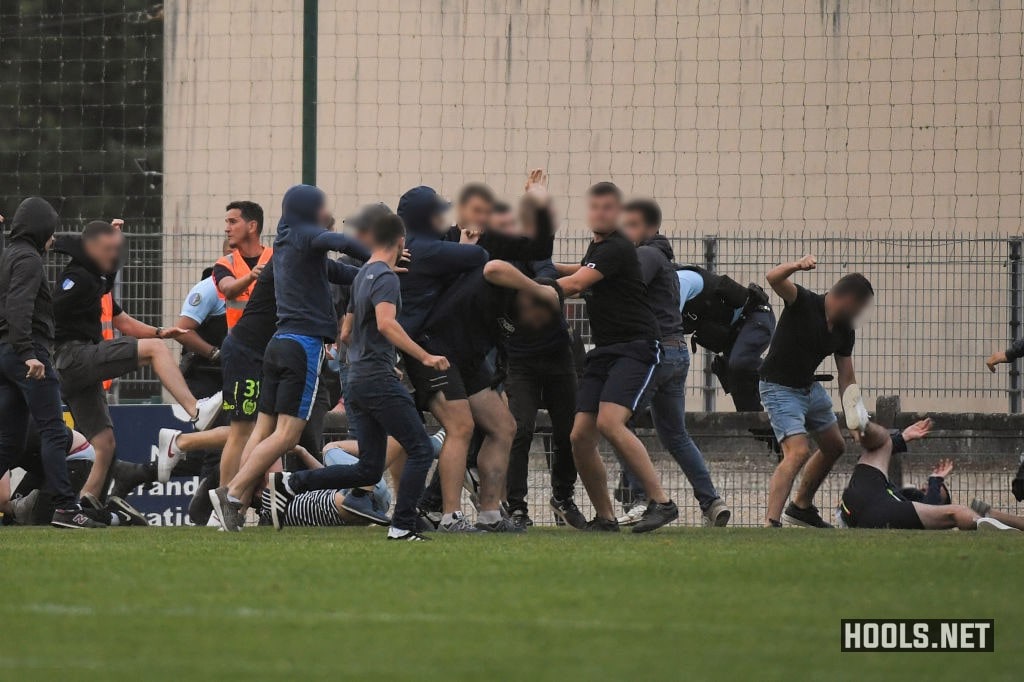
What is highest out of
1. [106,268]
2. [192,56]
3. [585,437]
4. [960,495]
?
[192,56]

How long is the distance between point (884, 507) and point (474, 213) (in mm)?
2907

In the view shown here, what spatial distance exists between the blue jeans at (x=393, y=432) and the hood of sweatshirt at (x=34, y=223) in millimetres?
2454

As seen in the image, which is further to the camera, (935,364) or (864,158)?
(864,158)

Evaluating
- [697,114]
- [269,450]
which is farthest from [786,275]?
[697,114]

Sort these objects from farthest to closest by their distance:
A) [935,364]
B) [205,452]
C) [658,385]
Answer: [935,364]
[205,452]
[658,385]

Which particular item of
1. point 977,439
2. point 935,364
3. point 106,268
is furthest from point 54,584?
point 935,364

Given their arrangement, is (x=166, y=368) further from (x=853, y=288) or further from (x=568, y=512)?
(x=853, y=288)

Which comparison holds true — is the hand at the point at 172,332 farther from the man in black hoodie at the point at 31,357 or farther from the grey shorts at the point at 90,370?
the man in black hoodie at the point at 31,357

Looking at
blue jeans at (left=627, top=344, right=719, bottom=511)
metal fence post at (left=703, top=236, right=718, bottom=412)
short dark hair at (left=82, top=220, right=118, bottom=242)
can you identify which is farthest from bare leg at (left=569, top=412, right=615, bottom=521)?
metal fence post at (left=703, top=236, right=718, bottom=412)

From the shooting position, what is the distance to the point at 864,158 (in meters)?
16.6

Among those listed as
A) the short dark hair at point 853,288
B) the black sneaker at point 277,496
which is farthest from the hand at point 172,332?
the short dark hair at point 853,288

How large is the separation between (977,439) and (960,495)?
1.48 ft

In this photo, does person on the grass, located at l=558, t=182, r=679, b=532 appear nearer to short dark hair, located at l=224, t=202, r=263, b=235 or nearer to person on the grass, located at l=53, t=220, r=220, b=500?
short dark hair, located at l=224, t=202, r=263, b=235

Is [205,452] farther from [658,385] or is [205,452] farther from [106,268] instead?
[658,385]
